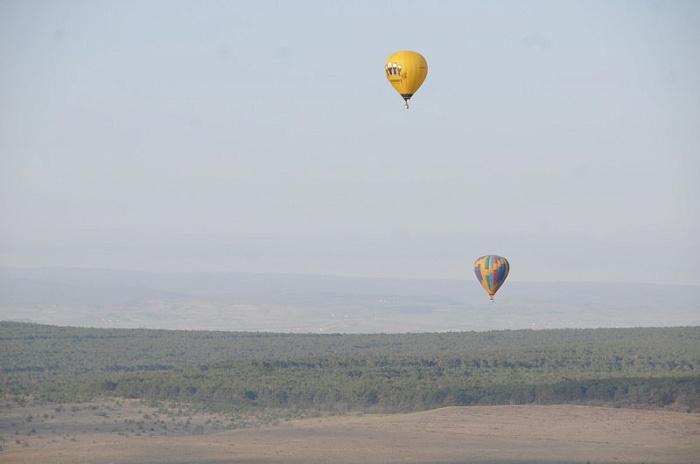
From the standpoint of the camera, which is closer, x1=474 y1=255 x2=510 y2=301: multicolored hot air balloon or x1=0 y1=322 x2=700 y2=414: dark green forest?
x1=0 y1=322 x2=700 y2=414: dark green forest

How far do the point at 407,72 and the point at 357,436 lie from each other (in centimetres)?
1940

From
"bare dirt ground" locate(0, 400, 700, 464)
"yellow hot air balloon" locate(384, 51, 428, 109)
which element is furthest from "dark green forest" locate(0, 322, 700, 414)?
"yellow hot air balloon" locate(384, 51, 428, 109)

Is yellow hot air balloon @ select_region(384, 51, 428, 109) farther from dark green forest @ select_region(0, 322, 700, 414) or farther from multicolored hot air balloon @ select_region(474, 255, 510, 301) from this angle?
multicolored hot air balloon @ select_region(474, 255, 510, 301)

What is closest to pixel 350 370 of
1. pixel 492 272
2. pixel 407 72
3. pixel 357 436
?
pixel 492 272

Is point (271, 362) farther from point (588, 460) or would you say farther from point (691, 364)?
point (588, 460)

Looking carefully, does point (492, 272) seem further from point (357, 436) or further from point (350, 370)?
point (357, 436)

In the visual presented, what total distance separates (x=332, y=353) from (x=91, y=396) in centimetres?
4424

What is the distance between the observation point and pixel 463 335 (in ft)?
392

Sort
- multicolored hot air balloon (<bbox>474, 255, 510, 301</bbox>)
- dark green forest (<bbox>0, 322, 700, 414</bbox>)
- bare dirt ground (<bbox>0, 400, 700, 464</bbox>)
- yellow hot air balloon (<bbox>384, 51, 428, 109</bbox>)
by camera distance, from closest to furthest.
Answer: bare dirt ground (<bbox>0, 400, 700, 464</bbox>) < yellow hot air balloon (<bbox>384, 51, 428, 109</bbox>) < dark green forest (<bbox>0, 322, 700, 414</bbox>) < multicolored hot air balloon (<bbox>474, 255, 510, 301</bbox>)

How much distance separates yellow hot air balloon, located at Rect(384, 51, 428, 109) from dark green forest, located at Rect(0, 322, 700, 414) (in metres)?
14.3

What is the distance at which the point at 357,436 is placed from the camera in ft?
141

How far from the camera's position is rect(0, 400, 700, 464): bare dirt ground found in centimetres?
3781

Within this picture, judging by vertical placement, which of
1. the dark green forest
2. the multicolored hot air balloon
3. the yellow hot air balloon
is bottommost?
the dark green forest

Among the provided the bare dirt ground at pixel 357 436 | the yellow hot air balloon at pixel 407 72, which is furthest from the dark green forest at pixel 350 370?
the yellow hot air balloon at pixel 407 72
